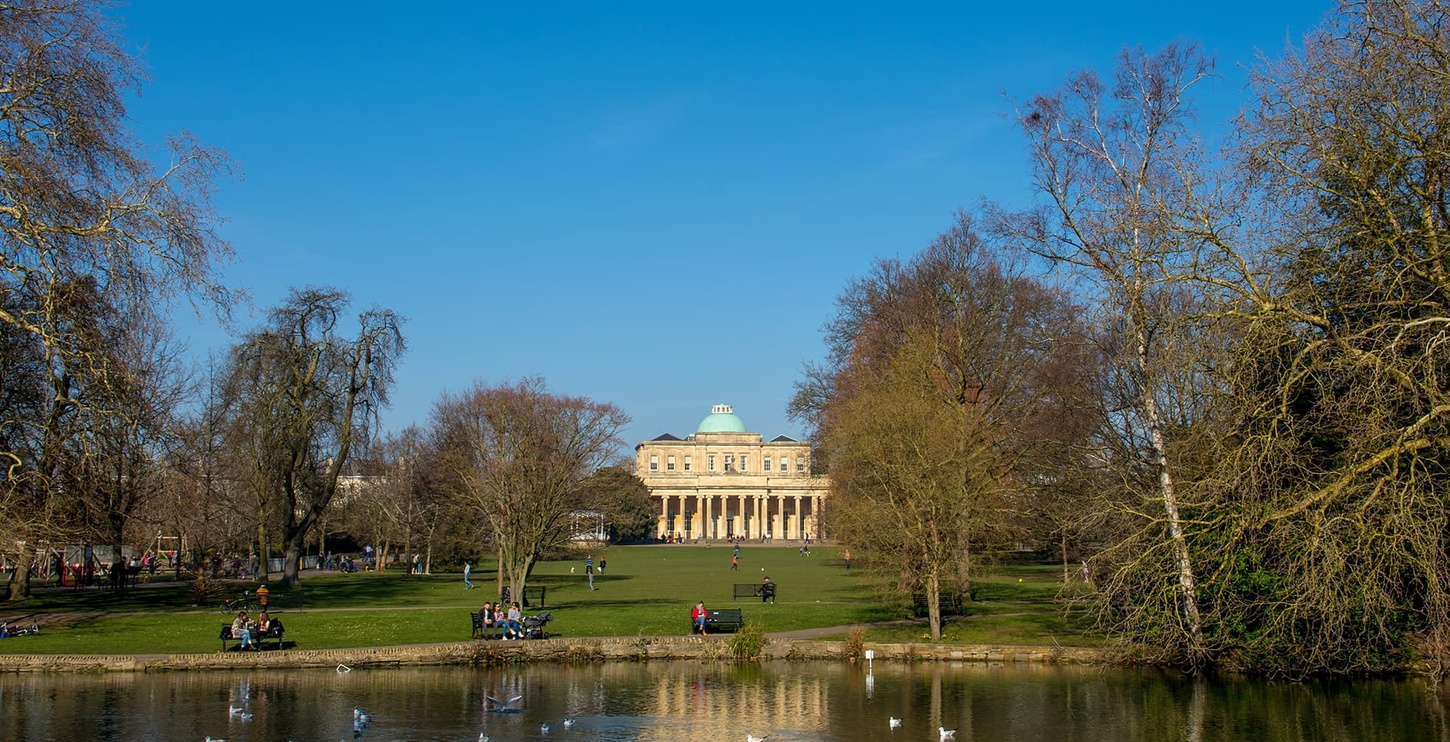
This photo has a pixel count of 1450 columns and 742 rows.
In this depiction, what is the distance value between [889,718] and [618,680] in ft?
21.7

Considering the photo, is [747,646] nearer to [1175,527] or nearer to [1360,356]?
[1175,527]

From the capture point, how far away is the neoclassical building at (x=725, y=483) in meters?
127

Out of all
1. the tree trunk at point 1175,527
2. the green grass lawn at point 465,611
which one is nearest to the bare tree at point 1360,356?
the tree trunk at point 1175,527

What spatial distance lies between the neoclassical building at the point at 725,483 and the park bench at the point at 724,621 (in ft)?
293

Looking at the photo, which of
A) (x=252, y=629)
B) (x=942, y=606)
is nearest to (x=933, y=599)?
(x=942, y=606)

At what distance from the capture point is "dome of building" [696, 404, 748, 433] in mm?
139125

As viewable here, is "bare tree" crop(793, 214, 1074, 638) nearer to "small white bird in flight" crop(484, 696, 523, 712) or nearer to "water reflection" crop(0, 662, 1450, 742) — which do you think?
"water reflection" crop(0, 662, 1450, 742)

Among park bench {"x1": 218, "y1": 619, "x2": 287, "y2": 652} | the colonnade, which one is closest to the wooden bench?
park bench {"x1": 218, "y1": 619, "x2": 287, "y2": 652}

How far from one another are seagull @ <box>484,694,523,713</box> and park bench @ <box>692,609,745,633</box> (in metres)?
8.95

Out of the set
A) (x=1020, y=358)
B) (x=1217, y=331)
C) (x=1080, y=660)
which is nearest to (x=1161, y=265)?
(x=1217, y=331)

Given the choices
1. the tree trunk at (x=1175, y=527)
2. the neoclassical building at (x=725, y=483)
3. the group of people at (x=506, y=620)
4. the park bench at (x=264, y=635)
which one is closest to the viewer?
the tree trunk at (x=1175, y=527)

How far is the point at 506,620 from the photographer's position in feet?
88.7

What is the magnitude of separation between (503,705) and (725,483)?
108 metres

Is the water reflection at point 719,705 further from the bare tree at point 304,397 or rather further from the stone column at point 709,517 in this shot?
the stone column at point 709,517
